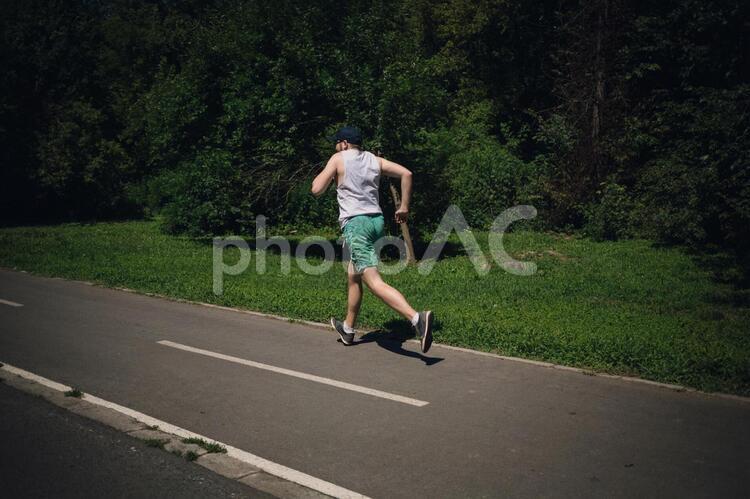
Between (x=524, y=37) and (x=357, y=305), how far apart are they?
90.0 feet

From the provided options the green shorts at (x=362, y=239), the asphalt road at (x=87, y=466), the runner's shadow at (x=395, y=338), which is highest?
the green shorts at (x=362, y=239)

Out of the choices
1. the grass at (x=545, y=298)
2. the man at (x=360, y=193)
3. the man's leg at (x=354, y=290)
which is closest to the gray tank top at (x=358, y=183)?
the man at (x=360, y=193)

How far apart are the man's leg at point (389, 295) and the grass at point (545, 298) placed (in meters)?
1.18

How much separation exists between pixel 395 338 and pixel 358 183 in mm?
1951

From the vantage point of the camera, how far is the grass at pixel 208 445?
4.41 meters

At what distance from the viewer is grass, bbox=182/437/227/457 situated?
4414mm

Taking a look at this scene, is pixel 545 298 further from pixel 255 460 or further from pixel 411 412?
pixel 255 460

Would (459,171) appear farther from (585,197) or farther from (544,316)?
(544,316)

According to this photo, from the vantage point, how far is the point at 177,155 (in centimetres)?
1922

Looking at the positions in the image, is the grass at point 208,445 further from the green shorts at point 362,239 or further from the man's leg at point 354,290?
the man's leg at point 354,290

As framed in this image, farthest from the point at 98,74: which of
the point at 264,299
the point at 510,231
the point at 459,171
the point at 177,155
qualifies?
the point at 264,299

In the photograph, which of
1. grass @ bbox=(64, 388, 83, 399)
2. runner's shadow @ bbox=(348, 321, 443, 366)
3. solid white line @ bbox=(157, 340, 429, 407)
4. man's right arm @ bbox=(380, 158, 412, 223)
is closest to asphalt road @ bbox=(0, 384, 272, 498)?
grass @ bbox=(64, 388, 83, 399)

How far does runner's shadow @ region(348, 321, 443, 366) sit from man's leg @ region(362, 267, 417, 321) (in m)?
0.59

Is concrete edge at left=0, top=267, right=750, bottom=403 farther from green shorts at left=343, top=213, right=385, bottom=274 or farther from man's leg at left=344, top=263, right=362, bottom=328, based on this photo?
green shorts at left=343, top=213, right=385, bottom=274
